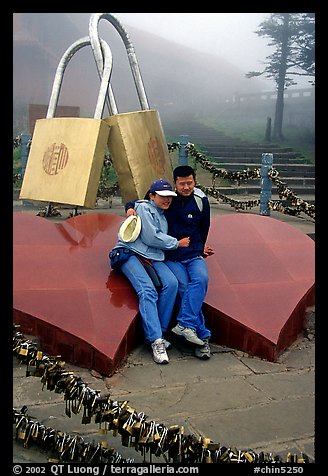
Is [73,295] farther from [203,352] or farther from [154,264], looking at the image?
[203,352]

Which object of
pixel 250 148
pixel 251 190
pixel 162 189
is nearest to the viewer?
pixel 162 189

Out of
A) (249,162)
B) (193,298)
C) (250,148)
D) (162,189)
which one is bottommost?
(193,298)

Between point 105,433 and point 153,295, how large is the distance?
4.37 ft

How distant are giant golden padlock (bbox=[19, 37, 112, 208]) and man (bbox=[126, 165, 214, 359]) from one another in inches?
73.3

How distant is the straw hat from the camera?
11.3 ft

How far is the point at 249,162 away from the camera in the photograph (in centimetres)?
1492

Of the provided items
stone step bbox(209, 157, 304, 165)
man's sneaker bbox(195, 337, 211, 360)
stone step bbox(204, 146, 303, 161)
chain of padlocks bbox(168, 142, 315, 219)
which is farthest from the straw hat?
stone step bbox(204, 146, 303, 161)

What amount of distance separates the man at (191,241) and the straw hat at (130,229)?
22 cm

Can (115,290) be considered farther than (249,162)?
No

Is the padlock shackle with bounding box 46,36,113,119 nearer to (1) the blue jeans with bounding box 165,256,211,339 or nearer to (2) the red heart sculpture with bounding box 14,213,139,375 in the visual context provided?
(2) the red heart sculpture with bounding box 14,213,139,375

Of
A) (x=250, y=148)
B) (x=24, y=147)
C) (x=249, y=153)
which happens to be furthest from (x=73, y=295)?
(x=250, y=148)

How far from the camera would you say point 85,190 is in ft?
17.5
